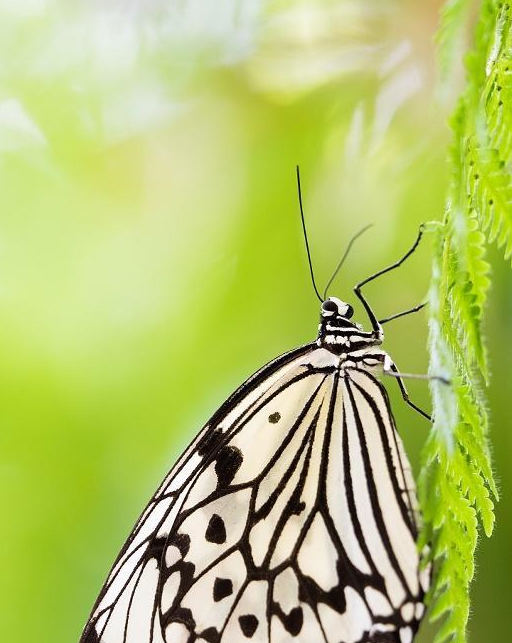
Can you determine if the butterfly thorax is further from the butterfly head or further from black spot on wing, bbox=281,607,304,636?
black spot on wing, bbox=281,607,304,636

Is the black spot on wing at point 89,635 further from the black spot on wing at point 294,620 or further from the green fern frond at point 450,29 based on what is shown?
the green fern frond at point 450,29

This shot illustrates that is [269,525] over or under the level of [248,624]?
over

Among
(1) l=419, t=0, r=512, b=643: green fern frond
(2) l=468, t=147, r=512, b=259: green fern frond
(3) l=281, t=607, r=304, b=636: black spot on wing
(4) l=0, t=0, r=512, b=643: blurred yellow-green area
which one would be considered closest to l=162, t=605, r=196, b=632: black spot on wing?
(3) l=281, t=607, r=304, b=636: black spot on wing

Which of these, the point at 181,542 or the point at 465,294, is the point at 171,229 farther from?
the point at 465,294

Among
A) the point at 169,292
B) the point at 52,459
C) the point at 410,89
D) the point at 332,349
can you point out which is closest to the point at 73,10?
the point at 169,292

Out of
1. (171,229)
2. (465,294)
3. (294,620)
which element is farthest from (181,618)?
(171,229)

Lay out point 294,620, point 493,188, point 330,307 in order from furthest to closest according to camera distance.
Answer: point 330,307 → point 294,620 → point 493,188
